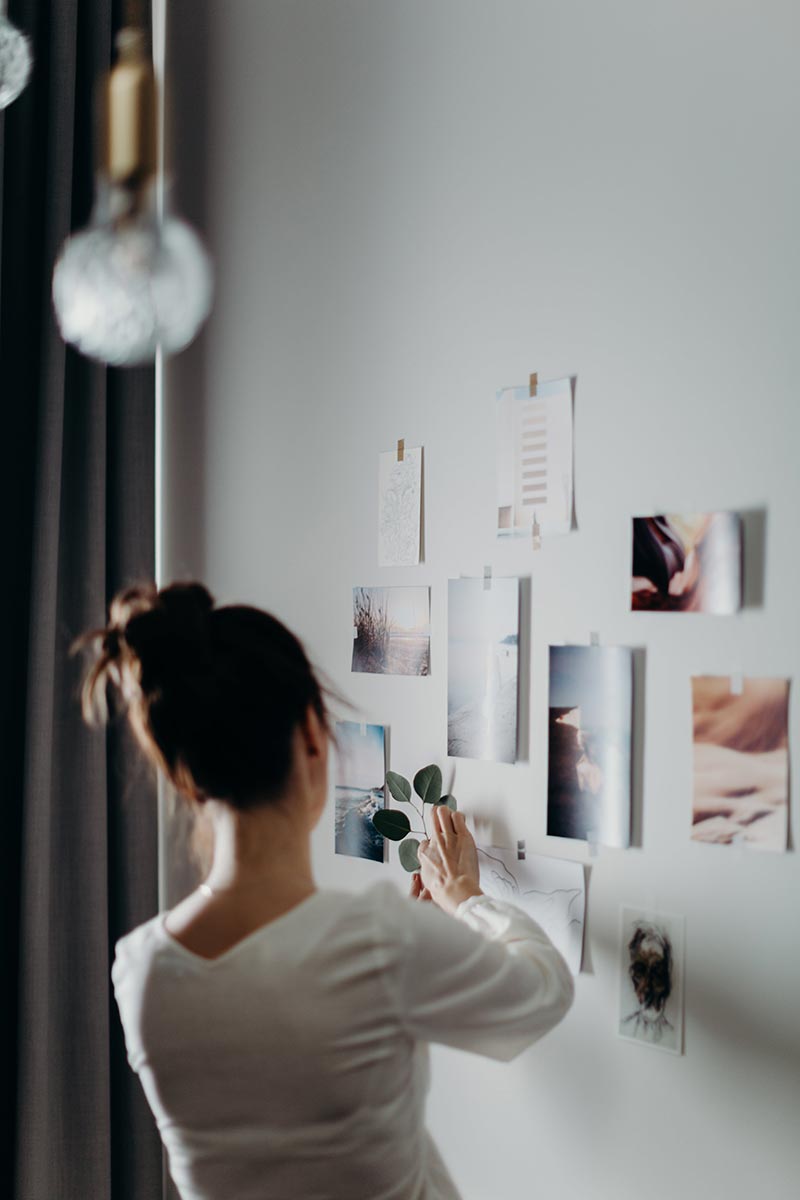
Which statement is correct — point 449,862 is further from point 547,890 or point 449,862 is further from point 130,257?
point 130,257

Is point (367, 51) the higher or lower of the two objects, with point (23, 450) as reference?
higher

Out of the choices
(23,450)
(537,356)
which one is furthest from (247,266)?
(537,356)

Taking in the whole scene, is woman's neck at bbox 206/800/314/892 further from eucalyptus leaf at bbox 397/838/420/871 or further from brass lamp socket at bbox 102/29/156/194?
brass lamp socket at bbox 102/29/156/194

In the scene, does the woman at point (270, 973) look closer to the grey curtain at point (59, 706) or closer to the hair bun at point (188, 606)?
the hair bun at point (188, 606)

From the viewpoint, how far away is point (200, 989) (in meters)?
0.98

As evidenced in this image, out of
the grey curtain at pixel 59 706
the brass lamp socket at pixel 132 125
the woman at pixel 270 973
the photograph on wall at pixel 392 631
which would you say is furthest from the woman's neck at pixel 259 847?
the grey curtain at pixel 59 706

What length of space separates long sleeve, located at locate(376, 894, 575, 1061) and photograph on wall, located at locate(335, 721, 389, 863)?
0.55 metres

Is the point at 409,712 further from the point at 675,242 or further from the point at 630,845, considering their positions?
the point at 675,242

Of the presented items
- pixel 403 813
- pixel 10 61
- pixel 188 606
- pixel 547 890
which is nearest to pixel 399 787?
pixel 403 813

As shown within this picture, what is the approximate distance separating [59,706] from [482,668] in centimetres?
86

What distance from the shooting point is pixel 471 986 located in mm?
1013

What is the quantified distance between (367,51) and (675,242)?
71 centimetres

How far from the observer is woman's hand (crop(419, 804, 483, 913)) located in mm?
1354

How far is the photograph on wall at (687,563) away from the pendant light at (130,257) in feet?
2.50
